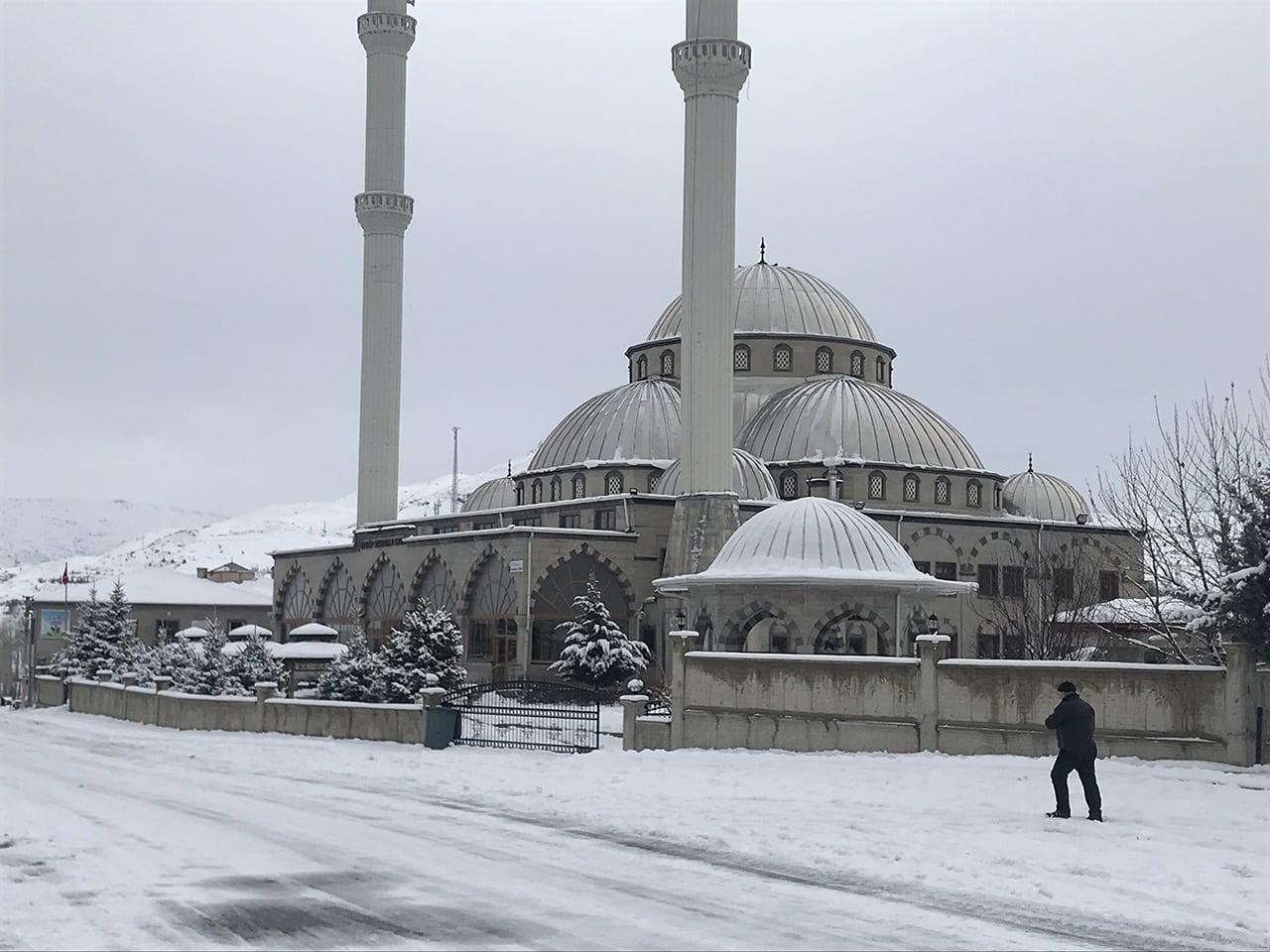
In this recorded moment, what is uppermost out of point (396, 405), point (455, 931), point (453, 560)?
point (396, 405)

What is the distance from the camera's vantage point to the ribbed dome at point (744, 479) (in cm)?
5853

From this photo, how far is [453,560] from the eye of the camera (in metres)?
59.1

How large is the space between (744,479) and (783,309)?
14703 mm

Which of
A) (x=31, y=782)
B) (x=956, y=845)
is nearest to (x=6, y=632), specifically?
(x=31, y=782)

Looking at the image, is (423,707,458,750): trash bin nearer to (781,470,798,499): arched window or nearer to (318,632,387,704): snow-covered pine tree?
(318,632,387,704): snow-covered pine tree

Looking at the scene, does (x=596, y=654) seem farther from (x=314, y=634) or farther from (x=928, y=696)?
(x=928, y=696)

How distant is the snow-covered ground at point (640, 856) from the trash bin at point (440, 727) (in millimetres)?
4633

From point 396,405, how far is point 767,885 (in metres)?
56.9

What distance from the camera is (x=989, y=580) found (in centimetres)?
6309

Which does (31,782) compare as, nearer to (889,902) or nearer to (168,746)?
(168,746)

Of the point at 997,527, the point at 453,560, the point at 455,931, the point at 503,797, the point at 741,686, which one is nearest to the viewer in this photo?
the point at 455,931

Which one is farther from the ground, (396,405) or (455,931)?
(396,405)

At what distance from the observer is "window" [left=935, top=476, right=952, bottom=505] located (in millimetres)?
64812

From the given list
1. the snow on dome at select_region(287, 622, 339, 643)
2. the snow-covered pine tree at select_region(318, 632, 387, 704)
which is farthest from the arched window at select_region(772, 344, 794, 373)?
the snow-covered pine tree at select_region(318, 632, 387, 704)
